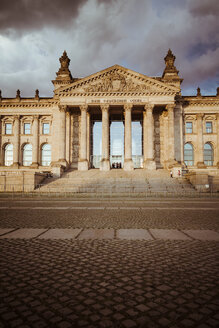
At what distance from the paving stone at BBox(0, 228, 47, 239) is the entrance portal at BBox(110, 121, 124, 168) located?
32978 mm

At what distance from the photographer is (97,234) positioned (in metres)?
4.75

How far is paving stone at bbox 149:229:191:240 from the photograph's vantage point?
453cm

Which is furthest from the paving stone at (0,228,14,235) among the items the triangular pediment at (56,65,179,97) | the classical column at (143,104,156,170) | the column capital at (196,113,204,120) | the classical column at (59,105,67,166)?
the column capital at (196,113,204,120)

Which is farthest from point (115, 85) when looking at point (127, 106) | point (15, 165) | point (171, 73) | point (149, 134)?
point (15, 165)

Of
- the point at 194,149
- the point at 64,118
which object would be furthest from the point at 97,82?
the point at 194,149

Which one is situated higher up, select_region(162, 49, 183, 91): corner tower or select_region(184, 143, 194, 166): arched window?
select_region(162, 49, 183, 91): corner tower

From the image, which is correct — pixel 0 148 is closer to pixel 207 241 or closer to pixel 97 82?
pixel 97 82

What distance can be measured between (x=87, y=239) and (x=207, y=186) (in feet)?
67.6

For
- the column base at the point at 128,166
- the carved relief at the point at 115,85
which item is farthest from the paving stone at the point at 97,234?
the carved relief at the point at 115,85

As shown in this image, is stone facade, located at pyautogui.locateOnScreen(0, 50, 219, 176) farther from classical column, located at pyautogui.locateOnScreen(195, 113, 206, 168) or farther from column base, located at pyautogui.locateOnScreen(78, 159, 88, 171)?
column base, located at pyautogui.locateOnScreen(78, 159, 88, 171)

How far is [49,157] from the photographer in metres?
39.7

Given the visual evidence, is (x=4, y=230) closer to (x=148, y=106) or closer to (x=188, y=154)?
(x=148, y=106)

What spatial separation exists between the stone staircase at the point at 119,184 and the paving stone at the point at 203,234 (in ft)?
49.4

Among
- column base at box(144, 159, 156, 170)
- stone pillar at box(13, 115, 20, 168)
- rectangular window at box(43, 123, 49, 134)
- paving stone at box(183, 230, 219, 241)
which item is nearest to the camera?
paving stone at box(183, 230, 219, 241)
